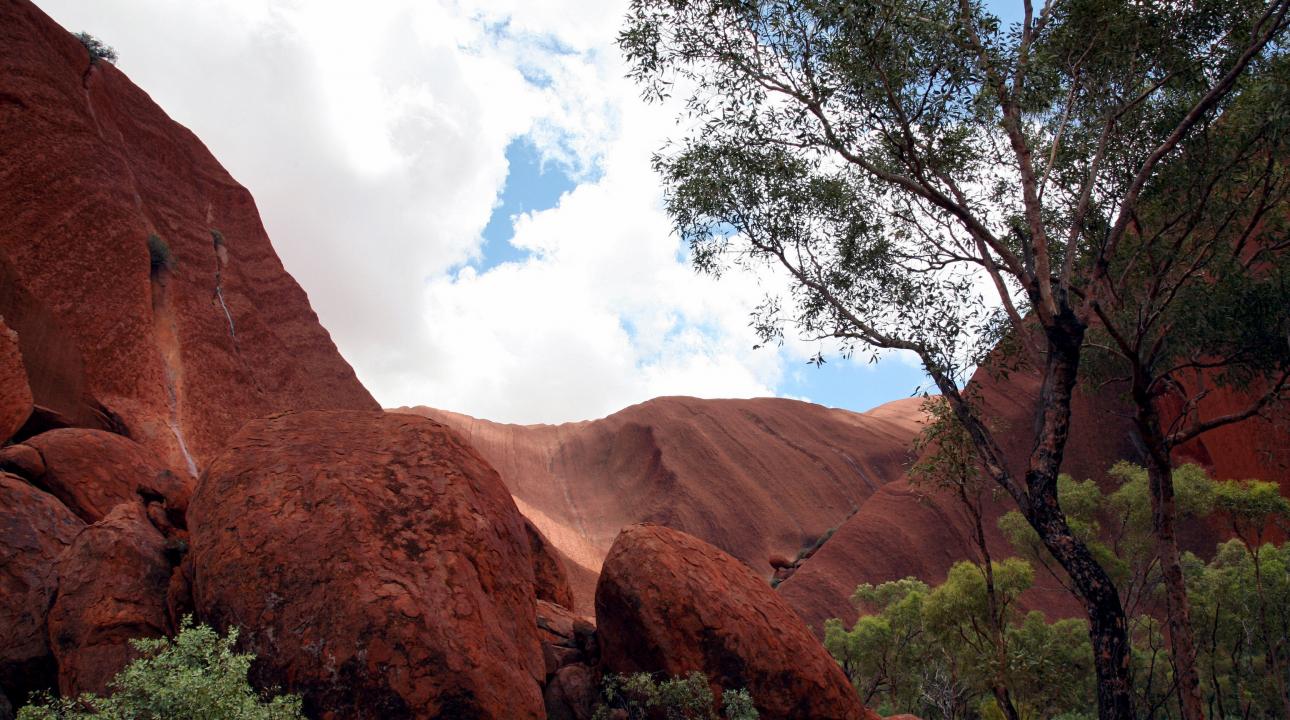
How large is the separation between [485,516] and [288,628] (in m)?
2.36

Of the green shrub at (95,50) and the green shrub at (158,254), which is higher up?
the green shrub at (95,50)

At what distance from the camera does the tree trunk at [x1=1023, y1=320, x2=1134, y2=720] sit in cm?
1038

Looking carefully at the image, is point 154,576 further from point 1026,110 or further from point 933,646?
point 933,646

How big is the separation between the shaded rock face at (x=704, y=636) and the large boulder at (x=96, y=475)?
5276 millimetres

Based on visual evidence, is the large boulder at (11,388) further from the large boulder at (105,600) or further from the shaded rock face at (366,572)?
the shaded rock face at (366,572)

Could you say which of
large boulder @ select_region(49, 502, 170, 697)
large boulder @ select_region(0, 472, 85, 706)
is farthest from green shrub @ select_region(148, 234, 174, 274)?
large boulder @ select_region(49, 502, 170, 697)

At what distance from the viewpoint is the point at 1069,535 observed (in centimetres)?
1104

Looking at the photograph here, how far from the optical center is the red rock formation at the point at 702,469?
55.8 m

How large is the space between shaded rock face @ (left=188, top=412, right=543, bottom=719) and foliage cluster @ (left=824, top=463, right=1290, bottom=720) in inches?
516

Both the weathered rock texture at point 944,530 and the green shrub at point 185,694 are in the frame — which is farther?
the weathered rock texture at point 944,530

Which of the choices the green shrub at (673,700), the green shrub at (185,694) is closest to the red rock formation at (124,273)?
the green shrub at (185,694)

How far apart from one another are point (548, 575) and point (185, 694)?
6.93 m

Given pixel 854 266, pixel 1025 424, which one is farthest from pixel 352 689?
pixel 1025 424

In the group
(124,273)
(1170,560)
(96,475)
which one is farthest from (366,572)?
(124,273)
